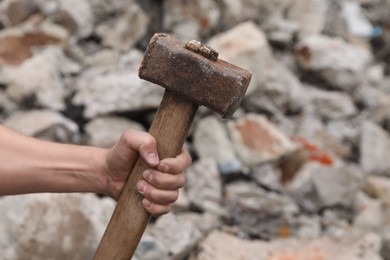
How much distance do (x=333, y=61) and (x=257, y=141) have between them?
156 centimetres

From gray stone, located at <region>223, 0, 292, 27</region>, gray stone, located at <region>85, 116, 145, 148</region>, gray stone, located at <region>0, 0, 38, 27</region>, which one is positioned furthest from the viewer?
gray stone, located at <region>223, 0, 292, 27</region>

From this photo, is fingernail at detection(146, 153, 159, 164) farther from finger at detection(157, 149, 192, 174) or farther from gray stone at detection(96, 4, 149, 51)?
gray stone at detection(96, 4, 149, 51)

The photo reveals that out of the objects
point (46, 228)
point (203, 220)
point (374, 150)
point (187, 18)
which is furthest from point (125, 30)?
point (46, 228)

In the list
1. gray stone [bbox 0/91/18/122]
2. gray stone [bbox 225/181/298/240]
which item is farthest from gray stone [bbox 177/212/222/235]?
gray stone [bbox 0/91/18/122]

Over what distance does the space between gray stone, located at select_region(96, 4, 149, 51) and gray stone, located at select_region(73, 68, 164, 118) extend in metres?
0.65

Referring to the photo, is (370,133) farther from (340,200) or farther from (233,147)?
(233,147)

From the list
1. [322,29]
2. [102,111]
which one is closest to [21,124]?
[102,111]

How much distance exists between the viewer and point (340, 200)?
12.8 feet

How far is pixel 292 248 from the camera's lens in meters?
3.10

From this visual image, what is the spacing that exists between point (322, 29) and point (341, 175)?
7.88 ft

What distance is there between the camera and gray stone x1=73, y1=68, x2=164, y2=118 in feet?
12.7

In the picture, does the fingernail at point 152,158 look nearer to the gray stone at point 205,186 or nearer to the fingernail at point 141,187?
the fingernail at point 141,187

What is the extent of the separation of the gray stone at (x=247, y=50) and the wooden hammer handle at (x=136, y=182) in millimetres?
2736

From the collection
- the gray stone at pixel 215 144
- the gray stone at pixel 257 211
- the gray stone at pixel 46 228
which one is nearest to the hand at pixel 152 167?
the gray stone at pixel 46 228
